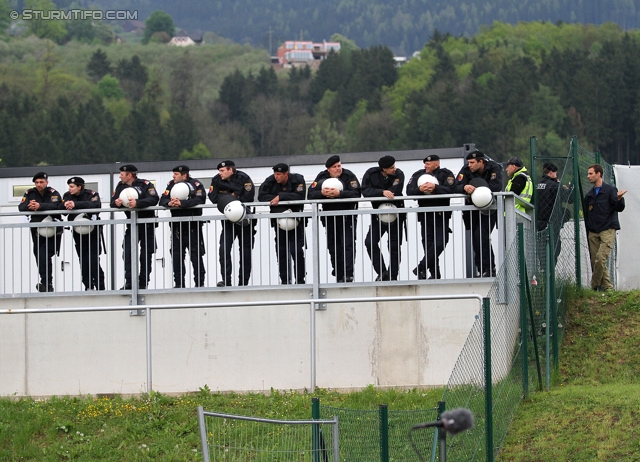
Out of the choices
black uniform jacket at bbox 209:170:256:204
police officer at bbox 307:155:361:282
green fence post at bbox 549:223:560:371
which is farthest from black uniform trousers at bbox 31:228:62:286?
green fence post at bbox 549:223:560:371

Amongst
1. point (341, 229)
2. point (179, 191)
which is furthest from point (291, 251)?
point (179, 191)

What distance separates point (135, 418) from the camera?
40.4ft

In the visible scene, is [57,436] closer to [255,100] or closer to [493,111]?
[493,111]

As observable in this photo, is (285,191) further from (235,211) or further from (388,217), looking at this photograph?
(388,217)

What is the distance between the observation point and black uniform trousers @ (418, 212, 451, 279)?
44.4 feet

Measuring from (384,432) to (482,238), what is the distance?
5081 mm

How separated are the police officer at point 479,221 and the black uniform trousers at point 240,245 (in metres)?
2.57

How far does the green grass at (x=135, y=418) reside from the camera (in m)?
11.7

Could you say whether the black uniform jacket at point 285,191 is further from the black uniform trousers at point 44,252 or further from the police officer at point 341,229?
the black uniform trousers at point 44,252

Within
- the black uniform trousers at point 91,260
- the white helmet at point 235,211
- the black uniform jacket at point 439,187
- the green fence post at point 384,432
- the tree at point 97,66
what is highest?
the tree at point 97,66

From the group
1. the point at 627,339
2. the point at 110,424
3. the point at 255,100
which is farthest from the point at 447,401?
the point at 255,100

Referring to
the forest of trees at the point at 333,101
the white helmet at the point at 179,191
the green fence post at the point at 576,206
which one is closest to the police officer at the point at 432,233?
the white helmet at the point at 179,191

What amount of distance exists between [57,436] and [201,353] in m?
1.96

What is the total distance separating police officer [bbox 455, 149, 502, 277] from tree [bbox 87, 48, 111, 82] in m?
147
